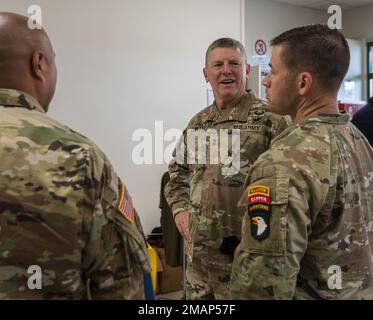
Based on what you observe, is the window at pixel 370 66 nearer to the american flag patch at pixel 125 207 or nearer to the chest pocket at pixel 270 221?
the chest pocket at pixel 270 221

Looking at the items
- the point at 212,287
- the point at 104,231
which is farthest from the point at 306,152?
the point at 212,287

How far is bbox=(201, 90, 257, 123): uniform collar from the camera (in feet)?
6.51

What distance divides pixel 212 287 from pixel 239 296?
0.73 meters

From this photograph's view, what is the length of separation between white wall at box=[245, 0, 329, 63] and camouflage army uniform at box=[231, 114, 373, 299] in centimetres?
451

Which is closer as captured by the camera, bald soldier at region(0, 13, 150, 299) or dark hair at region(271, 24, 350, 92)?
bald soldier at region(0, 13, 150, 299)

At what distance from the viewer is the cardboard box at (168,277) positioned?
12.3 ft

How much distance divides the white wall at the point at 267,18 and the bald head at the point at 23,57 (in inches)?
184

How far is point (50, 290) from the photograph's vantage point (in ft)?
3.06

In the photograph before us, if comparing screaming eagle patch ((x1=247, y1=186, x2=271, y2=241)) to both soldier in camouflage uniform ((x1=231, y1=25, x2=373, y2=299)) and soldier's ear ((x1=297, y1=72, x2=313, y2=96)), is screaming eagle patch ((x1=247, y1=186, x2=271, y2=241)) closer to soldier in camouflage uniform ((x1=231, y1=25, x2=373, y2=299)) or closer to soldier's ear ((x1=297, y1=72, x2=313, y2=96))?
soldier in camouflage uniform ((x1=231, y1=25, x2=373, y2=299))

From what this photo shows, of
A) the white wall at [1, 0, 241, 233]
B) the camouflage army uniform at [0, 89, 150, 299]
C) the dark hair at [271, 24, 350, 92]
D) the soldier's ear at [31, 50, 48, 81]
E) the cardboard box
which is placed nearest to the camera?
the camouflage army uniform at [0, 89, 150, 299]

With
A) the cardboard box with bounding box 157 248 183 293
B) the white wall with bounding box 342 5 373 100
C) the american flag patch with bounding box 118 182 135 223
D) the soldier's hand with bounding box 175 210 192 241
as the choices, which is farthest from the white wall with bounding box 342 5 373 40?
the american flag patch with bounding box 118 182 135 223

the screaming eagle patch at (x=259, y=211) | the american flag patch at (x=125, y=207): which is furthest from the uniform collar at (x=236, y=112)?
the american flag patch at (x=125, y=207)

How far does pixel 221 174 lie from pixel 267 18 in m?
4.39

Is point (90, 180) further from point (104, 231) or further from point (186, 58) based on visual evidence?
point (186, 58)
